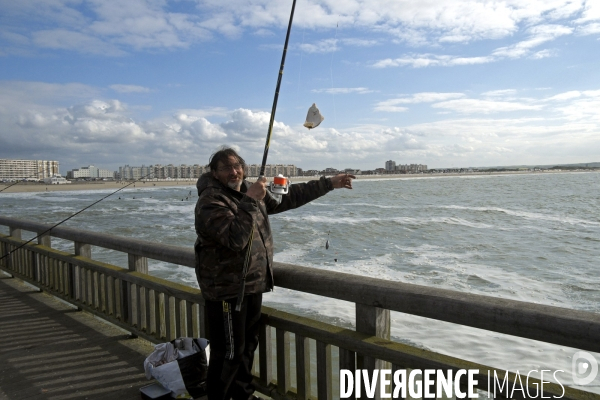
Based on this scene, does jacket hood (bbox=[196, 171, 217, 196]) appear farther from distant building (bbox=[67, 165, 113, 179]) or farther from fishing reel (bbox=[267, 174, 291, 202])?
distant building (bbox=[67, 165, 113, 179])

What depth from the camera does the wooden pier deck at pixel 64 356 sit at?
135 inches

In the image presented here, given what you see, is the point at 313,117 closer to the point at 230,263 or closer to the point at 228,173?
the point at 228,173

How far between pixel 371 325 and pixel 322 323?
0.36 metres

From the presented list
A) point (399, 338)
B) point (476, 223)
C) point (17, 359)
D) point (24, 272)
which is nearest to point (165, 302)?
point (17, 359)

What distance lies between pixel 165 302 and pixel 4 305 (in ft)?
9.57

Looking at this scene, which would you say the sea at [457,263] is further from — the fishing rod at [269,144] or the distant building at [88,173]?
the distant building at [88,173]

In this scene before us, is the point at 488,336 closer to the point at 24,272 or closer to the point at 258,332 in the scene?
the point at 258,332

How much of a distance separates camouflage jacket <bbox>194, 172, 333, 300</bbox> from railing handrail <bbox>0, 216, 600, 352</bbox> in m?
0.27

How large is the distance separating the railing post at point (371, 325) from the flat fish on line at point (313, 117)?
3.71 ft

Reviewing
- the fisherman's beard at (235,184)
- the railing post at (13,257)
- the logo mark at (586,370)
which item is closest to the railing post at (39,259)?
the railing post at (13,257)

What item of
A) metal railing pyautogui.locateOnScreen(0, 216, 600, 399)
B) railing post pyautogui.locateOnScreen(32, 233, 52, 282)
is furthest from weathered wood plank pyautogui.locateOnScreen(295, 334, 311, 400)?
railing post pyautogui.locateOnScreen(32, 233, 52, 282)

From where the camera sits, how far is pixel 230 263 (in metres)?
2.67

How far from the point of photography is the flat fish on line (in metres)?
2.97

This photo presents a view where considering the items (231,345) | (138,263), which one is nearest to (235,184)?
(231,345)
